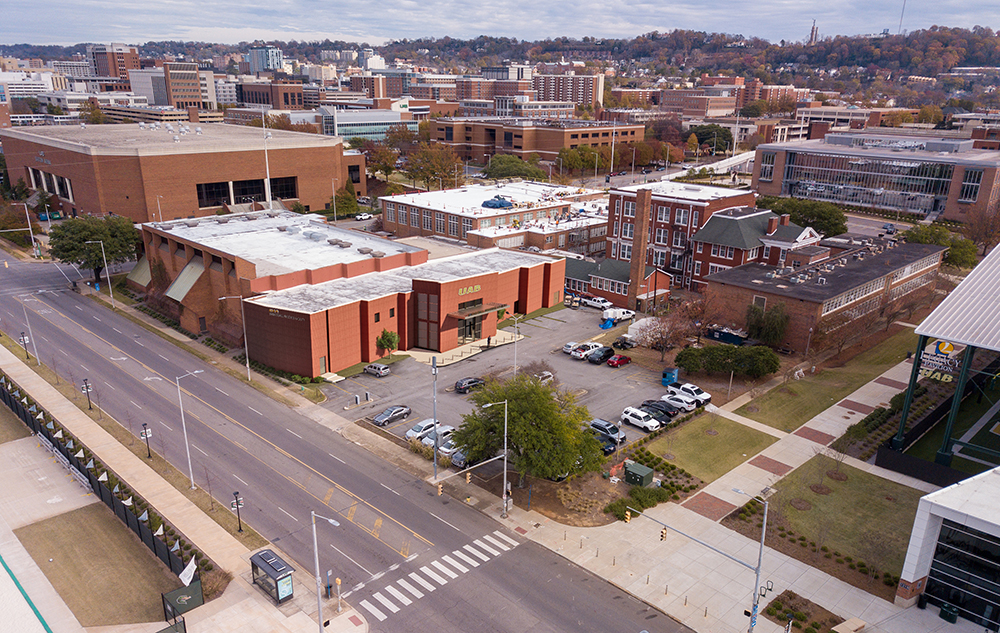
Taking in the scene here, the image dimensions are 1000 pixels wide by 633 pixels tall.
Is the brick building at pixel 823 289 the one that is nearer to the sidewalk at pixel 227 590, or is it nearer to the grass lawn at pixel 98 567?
the sidewalk at pixel 227 590

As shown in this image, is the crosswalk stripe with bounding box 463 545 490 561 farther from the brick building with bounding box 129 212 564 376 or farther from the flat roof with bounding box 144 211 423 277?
the flat roof with bounding box 144 211 423 277

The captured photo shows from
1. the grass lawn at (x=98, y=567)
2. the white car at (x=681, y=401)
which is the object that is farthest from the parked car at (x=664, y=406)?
the grass lawn at (x=98, y=567)

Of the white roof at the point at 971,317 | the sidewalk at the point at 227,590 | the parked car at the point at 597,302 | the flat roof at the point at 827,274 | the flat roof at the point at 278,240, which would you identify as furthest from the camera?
the parked car at the point at 597,302

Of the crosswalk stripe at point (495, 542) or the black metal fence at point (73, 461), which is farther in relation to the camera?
the crosswalk stripe at point (495, 542)

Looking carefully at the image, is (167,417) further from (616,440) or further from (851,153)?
(851,153)

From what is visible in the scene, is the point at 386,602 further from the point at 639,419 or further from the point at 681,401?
the point at 681,401

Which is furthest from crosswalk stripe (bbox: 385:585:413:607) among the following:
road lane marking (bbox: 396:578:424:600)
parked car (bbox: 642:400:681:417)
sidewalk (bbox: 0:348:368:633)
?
parked car (bbox: 642:400:681:417)
